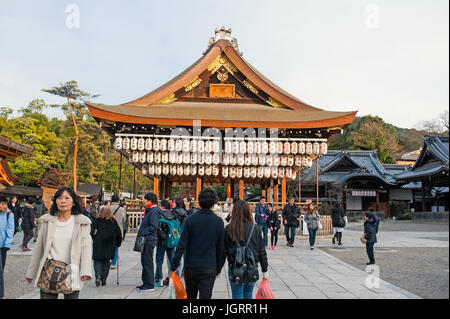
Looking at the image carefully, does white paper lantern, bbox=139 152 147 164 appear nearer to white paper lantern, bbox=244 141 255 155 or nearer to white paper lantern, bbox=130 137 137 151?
white paper lantern, bbox=130 137 137 151

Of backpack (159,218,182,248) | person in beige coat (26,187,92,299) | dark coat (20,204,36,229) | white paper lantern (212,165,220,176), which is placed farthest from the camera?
white paper lantern (212,165,220,176)

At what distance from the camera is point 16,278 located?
7.77 meters

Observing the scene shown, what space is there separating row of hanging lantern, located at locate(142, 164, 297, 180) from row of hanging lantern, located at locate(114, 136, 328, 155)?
3.56 feet

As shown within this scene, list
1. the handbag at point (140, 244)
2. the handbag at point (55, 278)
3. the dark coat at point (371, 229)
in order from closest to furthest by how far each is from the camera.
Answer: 1. the handbag at point (55, 278)
2. the handbag at point (140, 244)
3. the dark coat at point (371, 229)

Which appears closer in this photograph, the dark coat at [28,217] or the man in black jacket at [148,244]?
the man in black jacket at [148,244]

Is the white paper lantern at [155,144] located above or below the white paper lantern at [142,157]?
above

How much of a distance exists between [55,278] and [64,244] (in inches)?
15.1

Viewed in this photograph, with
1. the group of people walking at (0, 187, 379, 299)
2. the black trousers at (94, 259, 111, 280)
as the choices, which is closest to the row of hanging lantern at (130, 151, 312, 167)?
the black trousers at (94, 259, 111, 280)

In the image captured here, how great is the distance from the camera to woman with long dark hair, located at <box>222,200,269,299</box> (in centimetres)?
441

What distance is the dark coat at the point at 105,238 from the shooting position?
6.91 meters

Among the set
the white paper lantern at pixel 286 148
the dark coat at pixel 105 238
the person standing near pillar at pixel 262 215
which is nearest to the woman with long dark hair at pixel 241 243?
the dark coat at pixel 105 238

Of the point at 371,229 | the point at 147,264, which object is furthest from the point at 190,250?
the point at 371,229

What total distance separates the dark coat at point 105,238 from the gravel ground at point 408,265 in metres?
5.67

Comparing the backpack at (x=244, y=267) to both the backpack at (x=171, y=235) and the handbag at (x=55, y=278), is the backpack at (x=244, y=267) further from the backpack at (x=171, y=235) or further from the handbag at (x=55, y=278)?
the backpack at (x=171, y=235)
